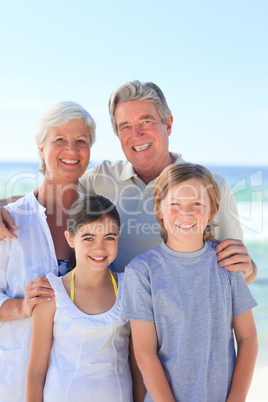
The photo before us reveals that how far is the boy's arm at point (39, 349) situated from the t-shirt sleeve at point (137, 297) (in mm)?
405

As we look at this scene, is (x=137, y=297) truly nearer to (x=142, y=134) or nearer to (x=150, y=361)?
(x=150, y=361)

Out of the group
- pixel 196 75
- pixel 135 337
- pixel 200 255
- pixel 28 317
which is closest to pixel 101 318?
pixel 135 337

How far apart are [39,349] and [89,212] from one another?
736 millimetres

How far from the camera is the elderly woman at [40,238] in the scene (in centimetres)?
231

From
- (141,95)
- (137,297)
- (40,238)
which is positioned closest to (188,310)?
(137,297)

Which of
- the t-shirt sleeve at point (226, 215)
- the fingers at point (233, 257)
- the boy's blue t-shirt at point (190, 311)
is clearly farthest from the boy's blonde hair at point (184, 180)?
the t-shirt sleeve at point (226, 215)

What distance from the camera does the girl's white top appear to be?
2.10 m

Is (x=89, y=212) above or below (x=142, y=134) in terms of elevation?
below

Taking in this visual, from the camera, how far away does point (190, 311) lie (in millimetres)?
2025

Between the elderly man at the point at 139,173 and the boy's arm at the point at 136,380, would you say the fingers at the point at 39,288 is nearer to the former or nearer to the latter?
the boy's arm at the point at 136,380

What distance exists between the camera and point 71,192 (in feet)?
9.19

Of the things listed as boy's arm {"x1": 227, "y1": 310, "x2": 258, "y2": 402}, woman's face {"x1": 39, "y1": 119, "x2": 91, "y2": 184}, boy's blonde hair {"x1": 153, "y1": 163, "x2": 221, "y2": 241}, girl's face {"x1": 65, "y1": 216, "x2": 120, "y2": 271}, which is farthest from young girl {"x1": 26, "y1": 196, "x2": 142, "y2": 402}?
boy's arm {"x1": 227, "y1": 310, "x2": 258, "y2": 402}

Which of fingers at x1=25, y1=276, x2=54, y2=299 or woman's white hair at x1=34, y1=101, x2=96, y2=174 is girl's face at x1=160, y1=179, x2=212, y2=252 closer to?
fingers at x1=25, y1=276, x2=54, y2=299

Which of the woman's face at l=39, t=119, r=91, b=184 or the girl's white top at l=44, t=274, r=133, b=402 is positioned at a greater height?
the woman's face at l=39, t=119, r=91, b=184
